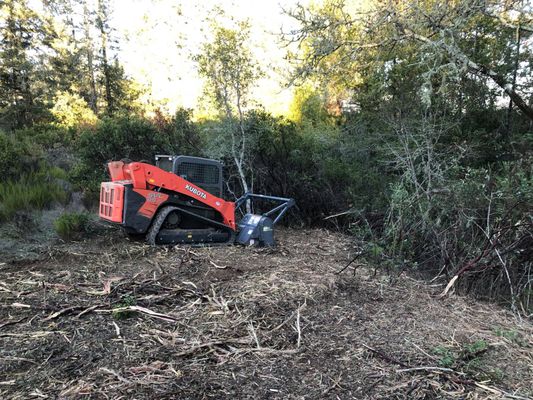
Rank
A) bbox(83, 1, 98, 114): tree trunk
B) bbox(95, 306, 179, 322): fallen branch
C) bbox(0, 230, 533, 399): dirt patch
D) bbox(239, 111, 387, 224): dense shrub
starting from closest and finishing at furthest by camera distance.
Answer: bbox(0, 230, 533, 399): dirt patch → bbox(95, 306, 179, 322): fallen branch → bbox(239, 111, 387, 224): dense shrub → bbox(83, 1, 98, 114): tree trunk

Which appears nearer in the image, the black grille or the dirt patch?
the dirt patch

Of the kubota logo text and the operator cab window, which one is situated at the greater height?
the operator cab window

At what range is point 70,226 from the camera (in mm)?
6504

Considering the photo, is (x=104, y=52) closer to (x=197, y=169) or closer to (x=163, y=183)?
(x=197, y=169)

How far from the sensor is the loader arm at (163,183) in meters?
5.57

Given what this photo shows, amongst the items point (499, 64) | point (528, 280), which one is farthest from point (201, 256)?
point (499, 64)

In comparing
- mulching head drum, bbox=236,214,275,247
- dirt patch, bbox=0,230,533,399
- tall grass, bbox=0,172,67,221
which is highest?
tall grass, bbox=0,172,67,221

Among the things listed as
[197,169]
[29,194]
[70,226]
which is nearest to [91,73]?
[29,194]

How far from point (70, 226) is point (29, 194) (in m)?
1.66

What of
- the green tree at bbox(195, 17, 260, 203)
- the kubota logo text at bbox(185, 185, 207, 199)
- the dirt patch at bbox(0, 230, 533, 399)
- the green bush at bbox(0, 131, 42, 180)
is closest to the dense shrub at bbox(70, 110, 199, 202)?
the green bush at bbox(0, 131, 42, 180)

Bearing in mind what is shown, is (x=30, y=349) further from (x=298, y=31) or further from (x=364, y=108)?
(x=364, y=108)

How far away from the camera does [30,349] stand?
271cm

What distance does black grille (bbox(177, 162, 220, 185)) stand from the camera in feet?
20.7

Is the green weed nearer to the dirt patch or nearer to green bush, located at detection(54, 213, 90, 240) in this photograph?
the dirt patch
